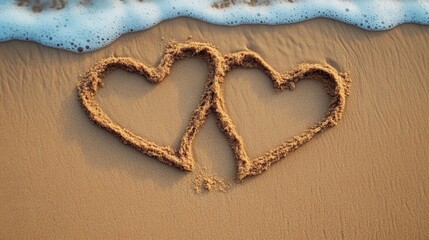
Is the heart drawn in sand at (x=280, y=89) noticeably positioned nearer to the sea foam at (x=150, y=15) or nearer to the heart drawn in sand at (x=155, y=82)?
the heart drawn in sand at (x=155, y=82)

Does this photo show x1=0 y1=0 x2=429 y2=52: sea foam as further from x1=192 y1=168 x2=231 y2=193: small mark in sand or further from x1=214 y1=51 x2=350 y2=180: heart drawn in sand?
x1=192 y1=168 x2=231 y2=193: small mark in sand

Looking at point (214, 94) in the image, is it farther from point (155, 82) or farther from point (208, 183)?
point (208, 183)

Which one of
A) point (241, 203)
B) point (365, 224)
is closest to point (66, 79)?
point (241, 203)

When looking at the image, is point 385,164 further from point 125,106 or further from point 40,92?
point 40,92

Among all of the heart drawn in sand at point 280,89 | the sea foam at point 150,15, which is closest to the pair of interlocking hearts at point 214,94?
the heart drawn in sand at point 280,89

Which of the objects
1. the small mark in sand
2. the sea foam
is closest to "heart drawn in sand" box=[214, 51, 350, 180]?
the small mark in sand

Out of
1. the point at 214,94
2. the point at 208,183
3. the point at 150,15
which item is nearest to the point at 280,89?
the point at 214,94
